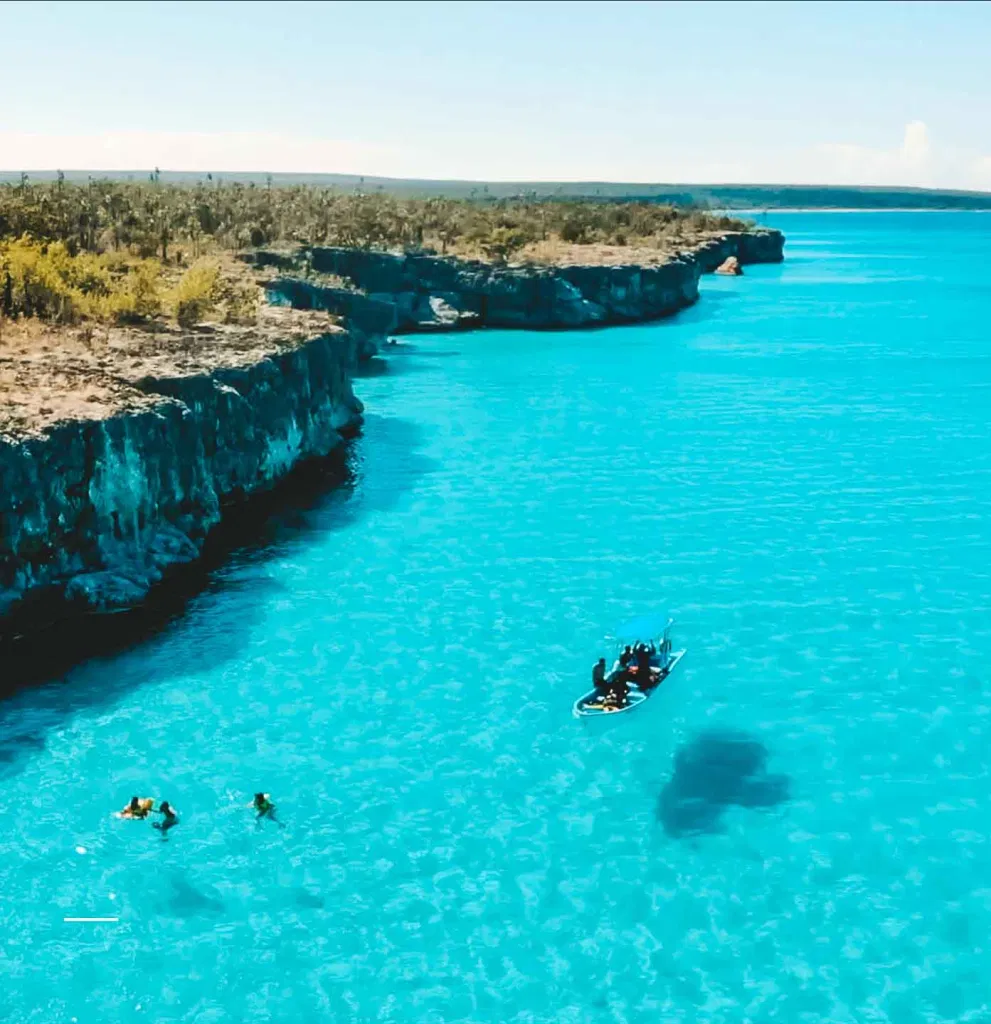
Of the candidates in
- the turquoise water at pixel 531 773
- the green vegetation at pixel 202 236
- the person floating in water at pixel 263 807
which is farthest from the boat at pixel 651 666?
the green vegetation at pixel 202 236

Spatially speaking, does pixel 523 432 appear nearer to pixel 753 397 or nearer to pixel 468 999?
pixel 753 397

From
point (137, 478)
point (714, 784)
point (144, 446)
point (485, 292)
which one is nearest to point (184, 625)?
point (137, 478)

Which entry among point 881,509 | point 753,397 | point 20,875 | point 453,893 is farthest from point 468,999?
point 753,397

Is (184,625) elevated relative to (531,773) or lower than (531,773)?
elevated

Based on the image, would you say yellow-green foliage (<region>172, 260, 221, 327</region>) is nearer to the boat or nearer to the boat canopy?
the boat canopy

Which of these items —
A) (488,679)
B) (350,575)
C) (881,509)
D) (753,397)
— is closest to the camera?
(488,679)

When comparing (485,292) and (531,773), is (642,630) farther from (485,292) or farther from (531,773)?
(485,292)
